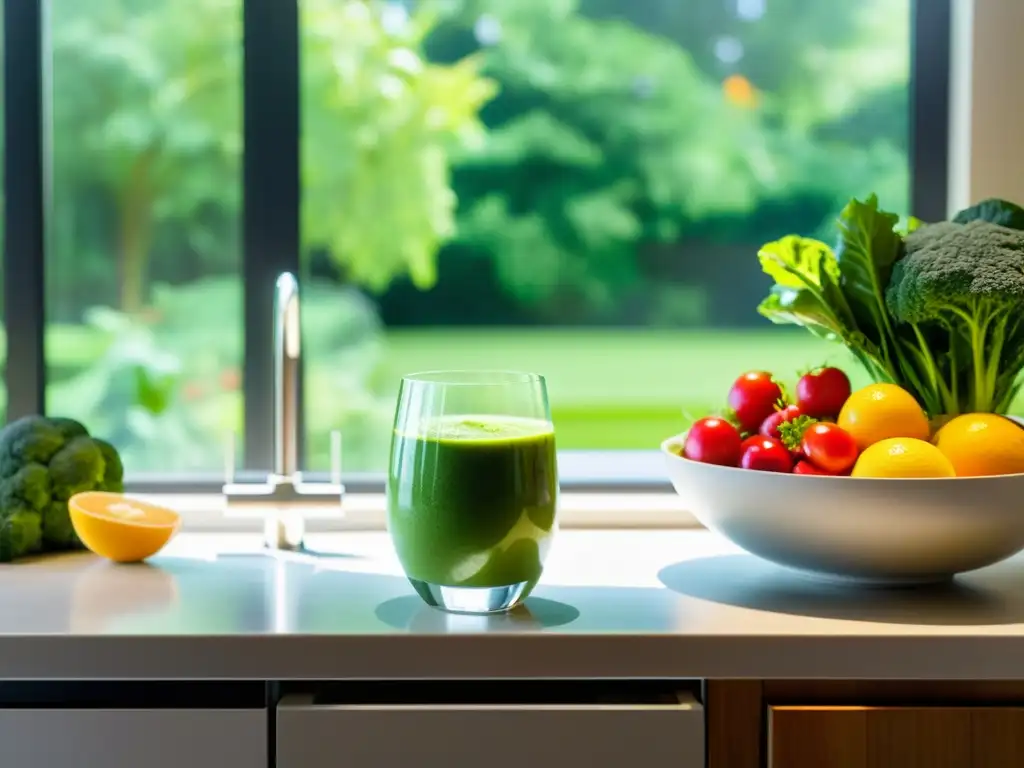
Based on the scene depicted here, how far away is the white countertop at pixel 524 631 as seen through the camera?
1071 millimetres

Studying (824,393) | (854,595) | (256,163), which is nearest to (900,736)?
(854,595)

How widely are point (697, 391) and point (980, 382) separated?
5.47 meters

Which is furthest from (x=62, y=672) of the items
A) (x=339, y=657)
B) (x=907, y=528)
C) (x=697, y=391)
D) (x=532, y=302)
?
(x=697, y=391)

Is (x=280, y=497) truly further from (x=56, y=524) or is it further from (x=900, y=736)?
(x=900, y=736)

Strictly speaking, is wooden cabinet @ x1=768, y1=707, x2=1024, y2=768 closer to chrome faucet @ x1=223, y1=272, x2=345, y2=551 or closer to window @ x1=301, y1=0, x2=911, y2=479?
chrome faucet @ x1=223, y1=272, x2=345, y2=551

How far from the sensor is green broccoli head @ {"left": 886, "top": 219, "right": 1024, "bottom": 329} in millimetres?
1228

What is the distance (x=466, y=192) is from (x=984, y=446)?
4448 millimetres

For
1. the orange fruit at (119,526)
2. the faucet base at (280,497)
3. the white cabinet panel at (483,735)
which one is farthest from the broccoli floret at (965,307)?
the orange fruit at (119,526)

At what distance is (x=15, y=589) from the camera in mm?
1251

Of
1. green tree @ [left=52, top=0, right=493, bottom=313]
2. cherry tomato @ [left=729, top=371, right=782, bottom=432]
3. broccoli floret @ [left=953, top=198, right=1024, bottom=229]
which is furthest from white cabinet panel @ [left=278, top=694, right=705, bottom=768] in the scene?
green tree @ [left=52, top=0, right=493, bottom=313]

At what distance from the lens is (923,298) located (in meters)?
1.25

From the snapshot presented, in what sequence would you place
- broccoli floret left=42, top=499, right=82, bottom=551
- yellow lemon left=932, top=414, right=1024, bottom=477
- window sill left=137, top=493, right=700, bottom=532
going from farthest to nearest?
1. window sill left=137, top=493, right=700, bottom=532
2. broccoli floret left=42, top=499, right=82, bottom=551
3. yellow lemon left=932, top=414, right=1024, bottom=477

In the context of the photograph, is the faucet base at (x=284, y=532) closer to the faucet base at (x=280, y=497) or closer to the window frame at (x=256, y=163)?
the faucet base at (x=280, y=497)

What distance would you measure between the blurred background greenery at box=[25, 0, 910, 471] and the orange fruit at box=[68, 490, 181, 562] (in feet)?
1.48
